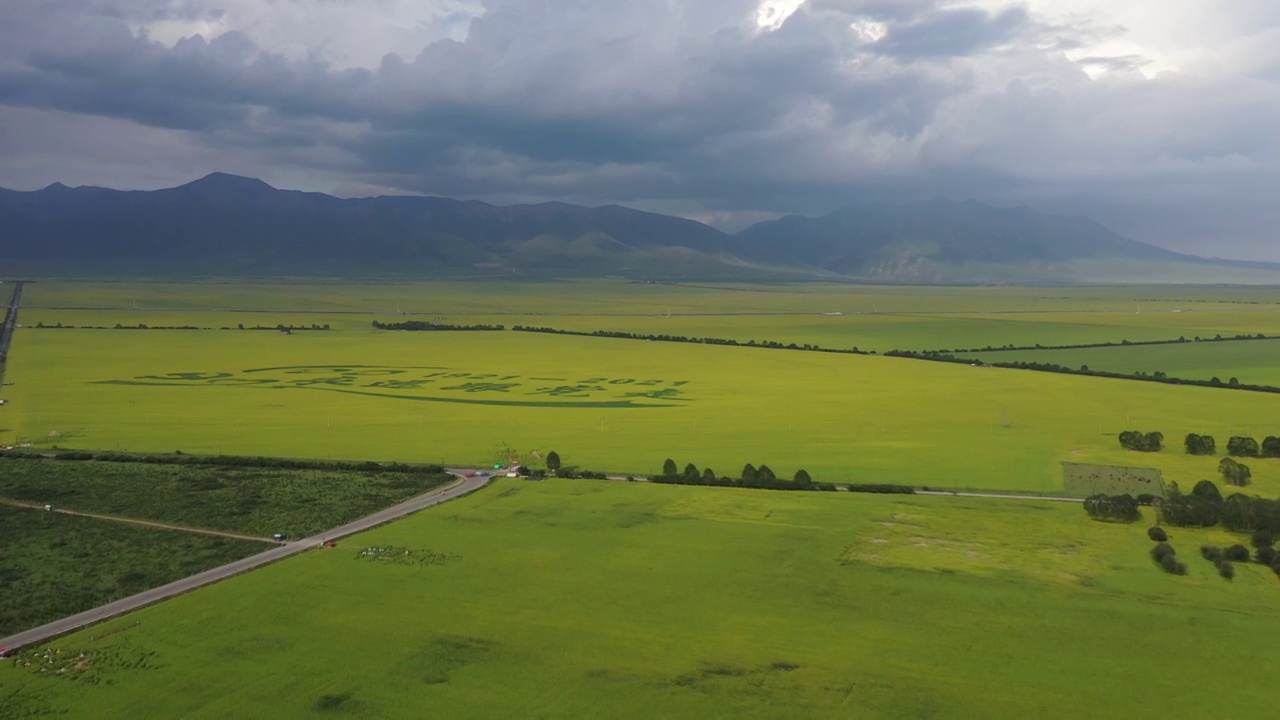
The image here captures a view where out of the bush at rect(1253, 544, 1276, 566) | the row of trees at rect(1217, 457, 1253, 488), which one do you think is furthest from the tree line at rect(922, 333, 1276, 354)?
the bush at rect(1253, 544, 1276, 566)

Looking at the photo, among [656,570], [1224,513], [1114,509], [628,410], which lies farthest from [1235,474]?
[628,410]

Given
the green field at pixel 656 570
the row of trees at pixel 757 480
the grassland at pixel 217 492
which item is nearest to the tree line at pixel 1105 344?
the green field at pixel 656 570

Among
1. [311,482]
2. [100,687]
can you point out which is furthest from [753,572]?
[311,482]

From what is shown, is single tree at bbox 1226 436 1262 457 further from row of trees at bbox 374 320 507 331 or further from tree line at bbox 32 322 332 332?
tree line at bbox 32 322 332 332

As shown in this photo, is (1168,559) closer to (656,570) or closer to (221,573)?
(656,570)

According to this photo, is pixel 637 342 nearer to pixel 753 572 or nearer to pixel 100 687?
pixel 753 572

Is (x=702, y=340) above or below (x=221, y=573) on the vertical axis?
above

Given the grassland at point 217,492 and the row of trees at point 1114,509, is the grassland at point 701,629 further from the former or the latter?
the grassland at point 217,492
